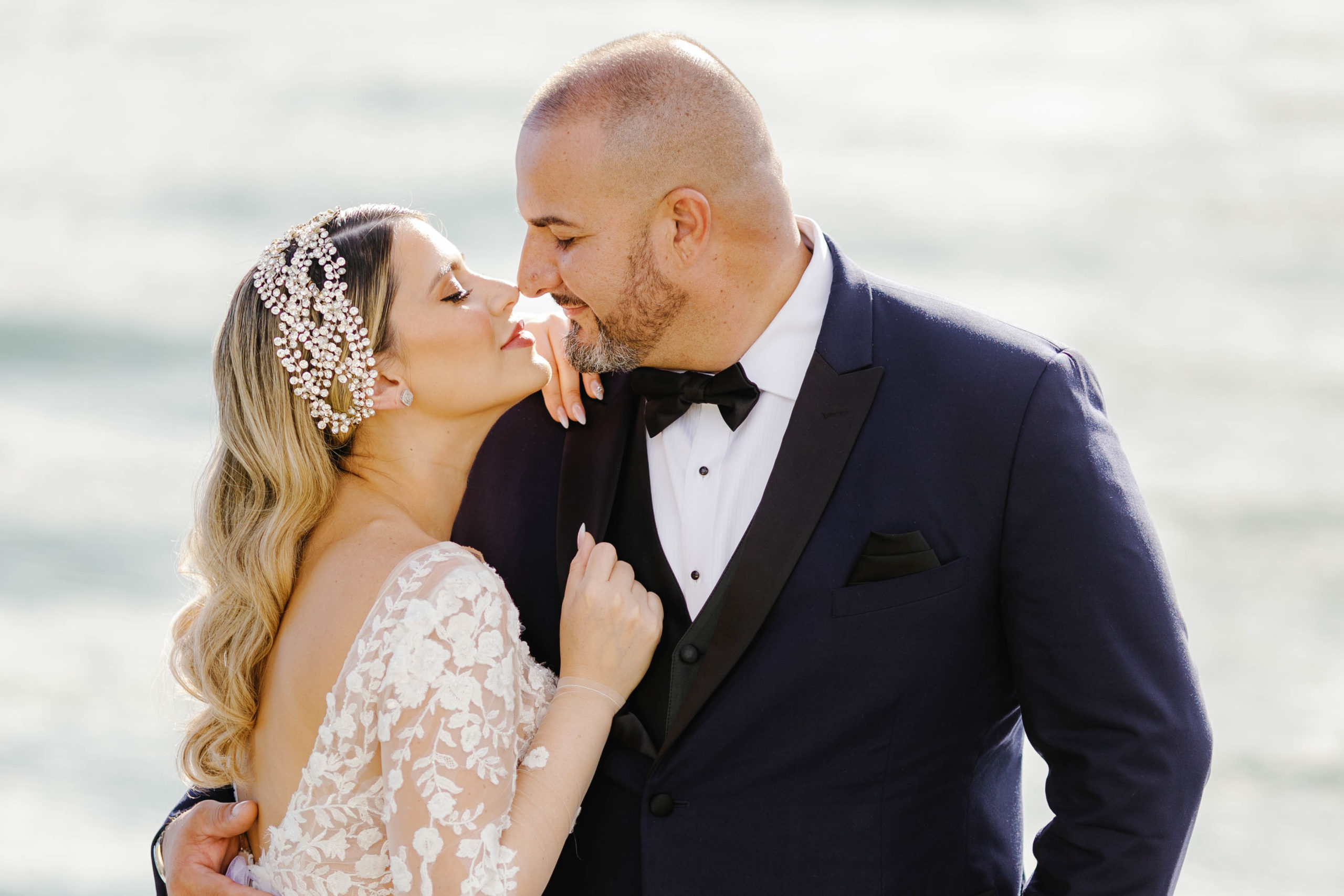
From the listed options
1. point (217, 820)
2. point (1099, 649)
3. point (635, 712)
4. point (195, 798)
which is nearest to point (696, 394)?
point (635, 712)

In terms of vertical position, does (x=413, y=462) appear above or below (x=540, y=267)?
below

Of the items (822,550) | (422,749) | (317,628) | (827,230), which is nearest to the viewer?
(422,749)

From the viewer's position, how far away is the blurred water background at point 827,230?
698 cm

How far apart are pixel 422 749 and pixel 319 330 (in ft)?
2.74

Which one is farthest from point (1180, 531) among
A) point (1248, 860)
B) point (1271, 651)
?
point (1248, 860)

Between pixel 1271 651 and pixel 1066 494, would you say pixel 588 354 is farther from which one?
pixel 1271 651

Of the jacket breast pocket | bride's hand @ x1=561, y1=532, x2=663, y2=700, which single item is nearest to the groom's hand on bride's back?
bride's hand @ x1=561, y1=532, x2=663, y2=700

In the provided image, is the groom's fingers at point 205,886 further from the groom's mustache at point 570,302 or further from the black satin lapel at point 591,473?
the groom's mustache at point 570,302

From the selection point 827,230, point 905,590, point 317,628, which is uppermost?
point 905,590

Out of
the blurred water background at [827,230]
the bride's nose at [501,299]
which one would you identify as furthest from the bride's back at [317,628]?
the blurred water background at [827,230]

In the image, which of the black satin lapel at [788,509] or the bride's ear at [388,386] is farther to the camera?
the bride's ear at [388,386]

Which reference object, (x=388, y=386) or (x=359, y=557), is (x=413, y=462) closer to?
(x=388, y=386)

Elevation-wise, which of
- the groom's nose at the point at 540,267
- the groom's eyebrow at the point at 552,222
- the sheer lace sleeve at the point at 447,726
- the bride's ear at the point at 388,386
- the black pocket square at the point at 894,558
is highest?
the groom's eyebrow at the point at 552,222

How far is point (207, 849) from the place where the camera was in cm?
267
